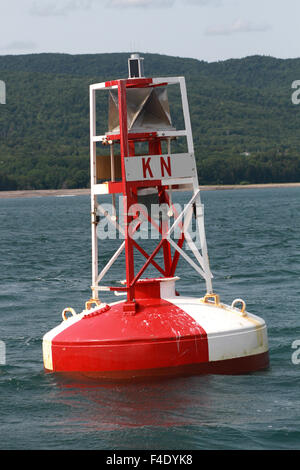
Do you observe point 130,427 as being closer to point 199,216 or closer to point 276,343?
point 199,216

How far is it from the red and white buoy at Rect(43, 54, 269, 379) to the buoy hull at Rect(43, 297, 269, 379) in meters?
0.01

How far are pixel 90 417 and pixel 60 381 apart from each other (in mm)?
1789

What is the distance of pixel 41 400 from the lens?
14.0m

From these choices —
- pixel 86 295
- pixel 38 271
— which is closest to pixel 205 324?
pixel 86 295

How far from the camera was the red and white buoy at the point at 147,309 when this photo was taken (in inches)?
555

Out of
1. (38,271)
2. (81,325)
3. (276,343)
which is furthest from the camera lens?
(38,271)

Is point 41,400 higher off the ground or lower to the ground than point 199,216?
lower

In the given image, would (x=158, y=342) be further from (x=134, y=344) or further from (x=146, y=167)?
(x=146, y=167)

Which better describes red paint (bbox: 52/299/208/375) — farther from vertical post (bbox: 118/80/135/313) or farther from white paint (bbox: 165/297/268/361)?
vertical post (bbox: 118/80/135/313)

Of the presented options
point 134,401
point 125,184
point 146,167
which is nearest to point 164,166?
point 146,167

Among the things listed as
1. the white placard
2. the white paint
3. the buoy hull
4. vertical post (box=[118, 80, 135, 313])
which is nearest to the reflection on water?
the buoy hull

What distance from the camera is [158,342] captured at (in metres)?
13.9

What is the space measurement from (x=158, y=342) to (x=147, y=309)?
2.93 ft

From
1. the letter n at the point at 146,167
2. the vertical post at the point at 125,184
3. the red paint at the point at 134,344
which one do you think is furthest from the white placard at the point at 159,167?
the red paint at the point at 134,344
